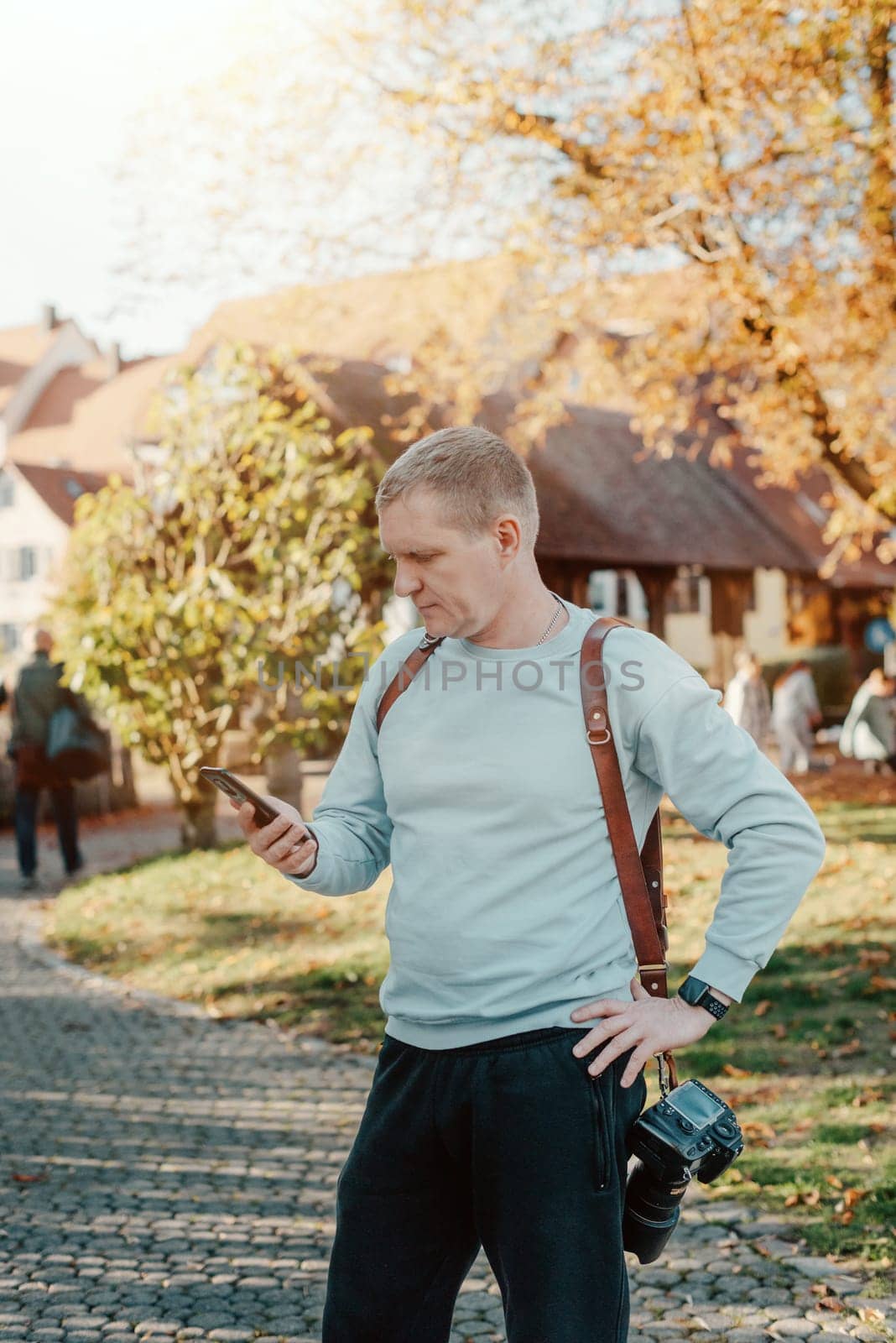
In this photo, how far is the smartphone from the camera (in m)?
2.30

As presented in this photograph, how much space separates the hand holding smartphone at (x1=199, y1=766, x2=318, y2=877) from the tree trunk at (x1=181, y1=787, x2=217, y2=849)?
10529mm

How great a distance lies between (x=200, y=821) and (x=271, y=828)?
10736 mm

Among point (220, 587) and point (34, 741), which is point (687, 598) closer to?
point (220, 587)

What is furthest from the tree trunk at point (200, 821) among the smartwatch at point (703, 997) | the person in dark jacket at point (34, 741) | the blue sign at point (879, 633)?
the blue sign at point (879, 633)

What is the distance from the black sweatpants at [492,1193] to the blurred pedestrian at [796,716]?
1775 cm

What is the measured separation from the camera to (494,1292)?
4164mm

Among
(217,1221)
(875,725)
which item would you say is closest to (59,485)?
(875,725)

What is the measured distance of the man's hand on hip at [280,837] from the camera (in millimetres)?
2377

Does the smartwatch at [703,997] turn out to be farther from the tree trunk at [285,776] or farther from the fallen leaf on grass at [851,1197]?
the tree trunk at [285,776]

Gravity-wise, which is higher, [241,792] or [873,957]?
[241,792]

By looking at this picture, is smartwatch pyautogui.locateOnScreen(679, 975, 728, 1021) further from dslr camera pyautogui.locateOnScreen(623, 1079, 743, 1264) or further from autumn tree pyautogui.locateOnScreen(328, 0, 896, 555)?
autumn tree pyautogui.locateOnScreen(328, 0, 896, 555)

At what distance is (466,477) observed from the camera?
2289 mm

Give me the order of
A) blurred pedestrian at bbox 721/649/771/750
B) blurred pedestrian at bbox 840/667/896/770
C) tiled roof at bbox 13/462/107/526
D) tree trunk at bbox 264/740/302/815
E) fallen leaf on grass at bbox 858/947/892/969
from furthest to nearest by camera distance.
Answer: tiled roof at bbox 13/462/107/526, blurred pedestrian at bbox 840/667/896/770, blurred pedestrian at bbox 721/649/771/750, tree trunk at bbox 264/740/302/815, fallen leaf on grass at bbox 858/947/892/969

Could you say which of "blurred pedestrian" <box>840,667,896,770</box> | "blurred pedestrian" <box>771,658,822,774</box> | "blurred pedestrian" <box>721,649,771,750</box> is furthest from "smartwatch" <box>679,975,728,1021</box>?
"blurred pedestrian" <box>771,658,822,774</box>
